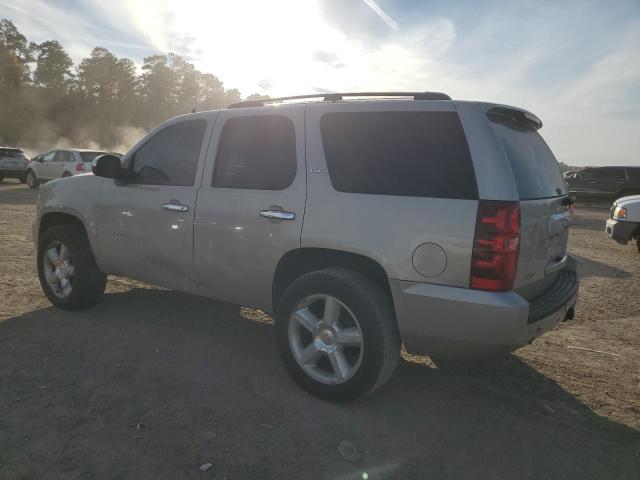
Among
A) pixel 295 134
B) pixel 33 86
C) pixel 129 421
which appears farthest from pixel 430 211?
pixel 33 86

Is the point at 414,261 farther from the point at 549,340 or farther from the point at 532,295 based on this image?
the point at 549,340

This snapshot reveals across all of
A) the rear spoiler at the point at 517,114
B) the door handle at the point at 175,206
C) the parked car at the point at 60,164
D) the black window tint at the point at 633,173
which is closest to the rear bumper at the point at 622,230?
the rear spoiler at the point at 517,114

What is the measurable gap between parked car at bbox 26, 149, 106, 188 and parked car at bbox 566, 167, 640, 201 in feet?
65.1

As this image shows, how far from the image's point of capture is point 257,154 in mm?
3477

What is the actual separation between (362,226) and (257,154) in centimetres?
111

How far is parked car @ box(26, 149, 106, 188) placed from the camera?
17438 mm

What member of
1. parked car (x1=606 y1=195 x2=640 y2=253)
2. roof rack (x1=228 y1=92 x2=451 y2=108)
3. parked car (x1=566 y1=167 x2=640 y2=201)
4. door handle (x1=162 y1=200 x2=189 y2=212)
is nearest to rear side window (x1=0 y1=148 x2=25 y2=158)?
door handle (x1=162 y1=200 x2=189 y2=212)

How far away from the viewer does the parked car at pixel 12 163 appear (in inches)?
814

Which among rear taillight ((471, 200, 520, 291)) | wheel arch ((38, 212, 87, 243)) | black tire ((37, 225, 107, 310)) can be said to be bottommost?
black tire ((37, 225, 107, 310))

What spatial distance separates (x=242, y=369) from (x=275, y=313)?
59 centimetres

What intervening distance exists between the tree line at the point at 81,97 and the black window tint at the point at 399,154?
5202 cm

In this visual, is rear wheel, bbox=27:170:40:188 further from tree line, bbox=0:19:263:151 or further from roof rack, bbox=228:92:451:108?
tree line, bbox=0:19:263:151

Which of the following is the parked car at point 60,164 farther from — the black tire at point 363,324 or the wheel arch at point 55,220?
the black tire at point 363,324

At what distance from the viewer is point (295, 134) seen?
129 inches
